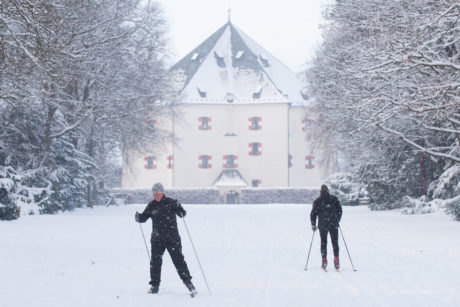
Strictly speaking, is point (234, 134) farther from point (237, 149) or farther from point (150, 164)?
point (150, 164)

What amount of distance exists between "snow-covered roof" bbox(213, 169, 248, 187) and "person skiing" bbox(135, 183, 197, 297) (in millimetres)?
48478

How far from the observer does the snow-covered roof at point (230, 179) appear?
57.1 m

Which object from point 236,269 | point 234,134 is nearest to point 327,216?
point 236,269

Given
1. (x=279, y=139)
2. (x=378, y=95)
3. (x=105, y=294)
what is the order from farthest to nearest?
(x=279, y=139) → (x=378, y=95) → (x=105, y=294)

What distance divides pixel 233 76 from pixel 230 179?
10256 mm

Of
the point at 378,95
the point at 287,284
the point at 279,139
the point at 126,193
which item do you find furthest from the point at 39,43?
the point at 279,139

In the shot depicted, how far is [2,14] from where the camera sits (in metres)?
12.4

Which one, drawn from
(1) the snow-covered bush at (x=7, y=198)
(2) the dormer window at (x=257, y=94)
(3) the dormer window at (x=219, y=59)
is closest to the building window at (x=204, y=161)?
(2) the dormer window at (x=257, y=94)

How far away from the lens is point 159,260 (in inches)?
323

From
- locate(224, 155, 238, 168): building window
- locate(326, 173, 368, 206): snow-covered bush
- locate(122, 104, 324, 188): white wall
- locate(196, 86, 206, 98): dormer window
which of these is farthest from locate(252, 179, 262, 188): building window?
locate(326, 173, 368, 206): snow-covered bush

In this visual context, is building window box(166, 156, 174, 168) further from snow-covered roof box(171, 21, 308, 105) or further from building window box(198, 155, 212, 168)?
snow-covered roof box(171, 21, 308, 105)

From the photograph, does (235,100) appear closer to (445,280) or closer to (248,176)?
(248,176)

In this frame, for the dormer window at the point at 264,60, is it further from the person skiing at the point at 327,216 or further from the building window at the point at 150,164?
the person skiing at the point at 327,216

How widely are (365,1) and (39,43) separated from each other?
11.1m
